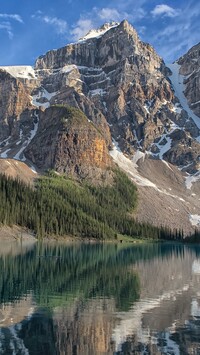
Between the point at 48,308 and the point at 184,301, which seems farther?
the point at 184,301

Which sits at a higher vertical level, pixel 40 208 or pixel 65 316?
pixel 40 208

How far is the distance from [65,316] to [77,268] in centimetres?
4087

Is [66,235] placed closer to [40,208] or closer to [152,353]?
[40,208]

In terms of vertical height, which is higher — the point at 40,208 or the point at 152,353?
the point at 40,208

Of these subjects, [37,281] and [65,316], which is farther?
[37,281]

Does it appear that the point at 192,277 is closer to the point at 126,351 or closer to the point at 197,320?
the point at 197,320

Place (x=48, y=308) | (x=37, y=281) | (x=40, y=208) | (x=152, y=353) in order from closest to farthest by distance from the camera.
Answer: (x=152, y=353), (x=48, y=308), (x=37, y=281), (x=40, y=208)

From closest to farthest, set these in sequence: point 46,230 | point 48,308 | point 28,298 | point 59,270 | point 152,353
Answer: point 152,353 → point 48,308 → point 28,298 → point 59,270 → point 46,230

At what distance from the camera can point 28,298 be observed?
43344 mm

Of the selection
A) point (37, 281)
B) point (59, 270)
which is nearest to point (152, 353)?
point (37, 281)

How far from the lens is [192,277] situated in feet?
239

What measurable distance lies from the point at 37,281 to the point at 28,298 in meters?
13.2

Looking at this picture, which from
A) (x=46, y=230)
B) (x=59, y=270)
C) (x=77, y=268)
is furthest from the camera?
(x=46, y=230)

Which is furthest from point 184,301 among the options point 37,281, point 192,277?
point 192,277
